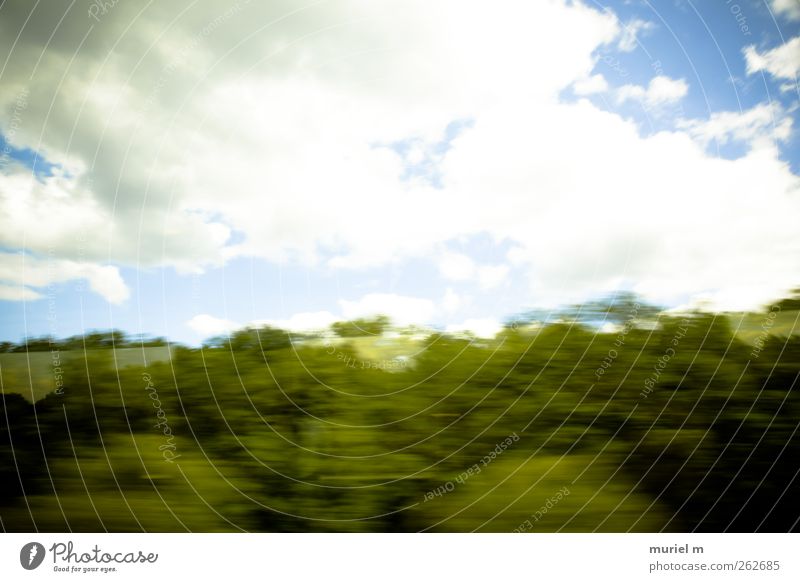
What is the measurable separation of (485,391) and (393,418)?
0.60 metres

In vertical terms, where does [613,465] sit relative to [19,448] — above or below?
below

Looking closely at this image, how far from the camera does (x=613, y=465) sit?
2.98 meters
